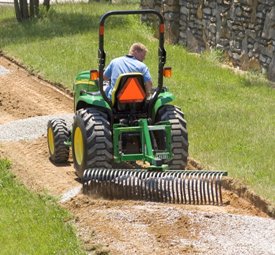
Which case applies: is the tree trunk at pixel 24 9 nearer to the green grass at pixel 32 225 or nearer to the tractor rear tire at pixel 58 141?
the tractor rear tire at pixel 58 141

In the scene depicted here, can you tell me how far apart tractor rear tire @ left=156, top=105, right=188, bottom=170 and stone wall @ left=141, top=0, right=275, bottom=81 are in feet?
24.9

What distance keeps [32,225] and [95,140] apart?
1632 mm

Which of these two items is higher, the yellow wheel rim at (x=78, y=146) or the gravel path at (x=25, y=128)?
the yellow wheel rim at (x=78, y=146)

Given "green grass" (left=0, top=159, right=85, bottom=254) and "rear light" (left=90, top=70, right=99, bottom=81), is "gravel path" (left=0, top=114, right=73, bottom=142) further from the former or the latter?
"rear light" (left=90, top=70, right=99, bottom=81)

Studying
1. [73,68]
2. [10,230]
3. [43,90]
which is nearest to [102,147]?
[10,230]

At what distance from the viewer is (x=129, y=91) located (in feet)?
40.1

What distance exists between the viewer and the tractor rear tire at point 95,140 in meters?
12.1

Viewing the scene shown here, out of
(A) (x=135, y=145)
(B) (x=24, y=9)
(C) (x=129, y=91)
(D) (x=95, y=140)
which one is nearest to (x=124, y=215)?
(D) (x=95, y=140)

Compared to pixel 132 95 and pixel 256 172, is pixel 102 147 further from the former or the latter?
pixel 256 172

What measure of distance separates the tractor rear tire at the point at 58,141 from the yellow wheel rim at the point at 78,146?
0.81 meters

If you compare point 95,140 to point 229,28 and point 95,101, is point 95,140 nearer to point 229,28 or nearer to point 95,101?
point 95,101

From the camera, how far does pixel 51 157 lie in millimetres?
13906

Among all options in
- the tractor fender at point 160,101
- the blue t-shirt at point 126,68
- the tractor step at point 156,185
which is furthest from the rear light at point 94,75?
the tractor step at point 156,185

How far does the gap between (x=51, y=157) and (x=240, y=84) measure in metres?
6.48
